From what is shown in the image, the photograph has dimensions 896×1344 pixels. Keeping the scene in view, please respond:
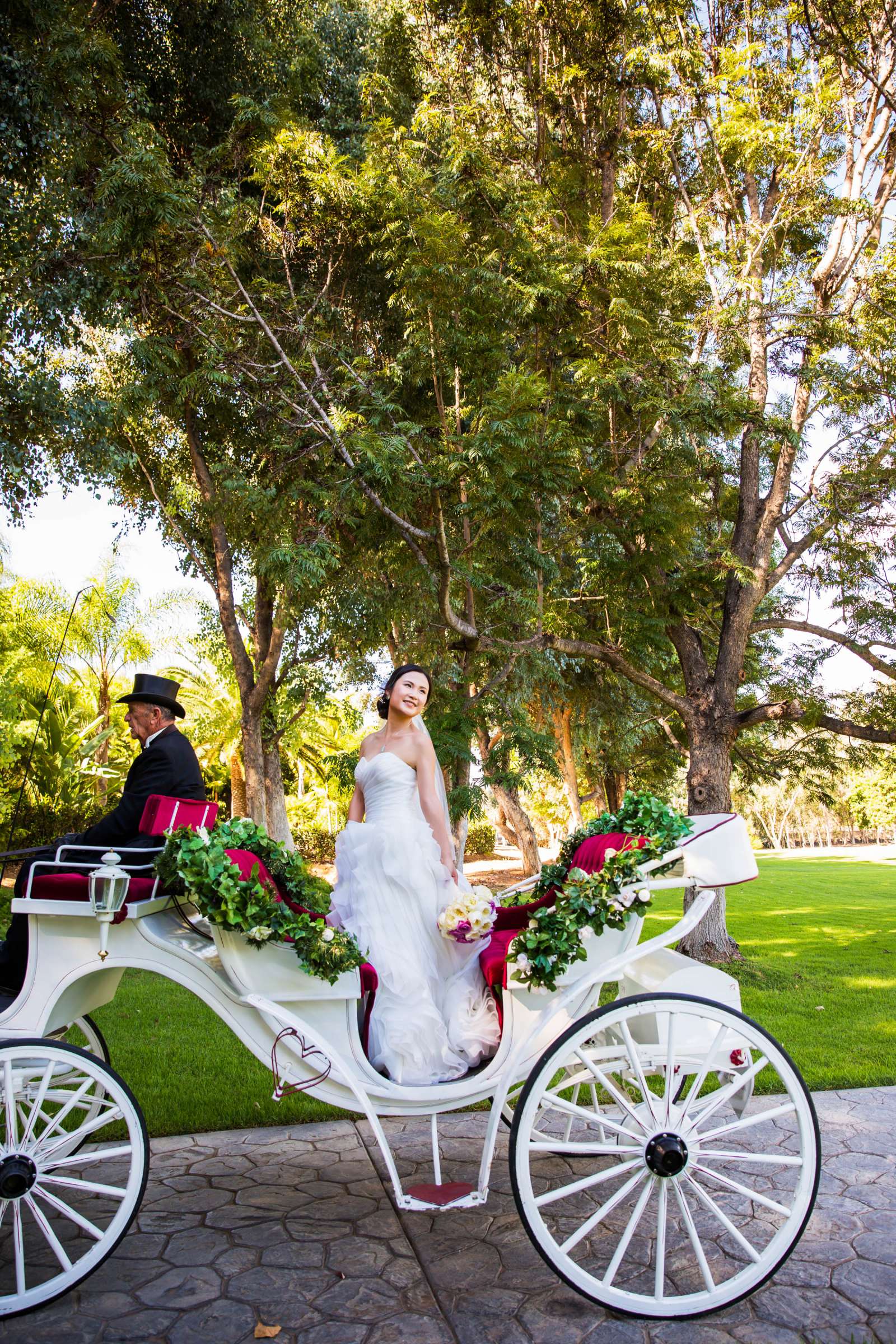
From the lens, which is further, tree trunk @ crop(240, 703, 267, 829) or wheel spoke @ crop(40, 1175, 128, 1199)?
tree trunk @ crop(240, 703, 267, 829)

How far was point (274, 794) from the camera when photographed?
1573 cm

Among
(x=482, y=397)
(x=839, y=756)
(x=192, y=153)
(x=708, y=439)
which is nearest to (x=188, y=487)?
(x=192, y=153)

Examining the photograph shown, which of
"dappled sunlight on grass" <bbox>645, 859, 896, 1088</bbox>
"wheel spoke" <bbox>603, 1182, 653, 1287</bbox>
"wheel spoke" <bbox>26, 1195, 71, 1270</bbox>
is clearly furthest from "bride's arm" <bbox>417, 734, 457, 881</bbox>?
"dappled sunlight on grass" <bbox>645, 859, 896, 1088</bbox>

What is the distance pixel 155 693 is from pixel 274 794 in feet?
40.0

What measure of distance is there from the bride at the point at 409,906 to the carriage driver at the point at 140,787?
78 centimetres

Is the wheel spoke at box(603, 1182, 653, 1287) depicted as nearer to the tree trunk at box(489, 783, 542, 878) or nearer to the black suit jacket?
the black suit jacket

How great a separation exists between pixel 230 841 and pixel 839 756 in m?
9.33

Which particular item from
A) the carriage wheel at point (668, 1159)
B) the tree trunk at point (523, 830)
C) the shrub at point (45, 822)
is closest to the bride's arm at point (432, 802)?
the carriage wheel at point (668, 1159)

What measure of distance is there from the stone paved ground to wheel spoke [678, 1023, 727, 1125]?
0.65m

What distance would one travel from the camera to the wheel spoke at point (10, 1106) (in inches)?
112

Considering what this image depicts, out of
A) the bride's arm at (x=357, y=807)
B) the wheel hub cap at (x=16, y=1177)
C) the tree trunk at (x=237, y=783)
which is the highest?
the tree trunk at (x=237, y=783)

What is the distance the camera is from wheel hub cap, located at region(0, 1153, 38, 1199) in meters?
2.82

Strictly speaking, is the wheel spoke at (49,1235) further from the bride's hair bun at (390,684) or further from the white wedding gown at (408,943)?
the bride's hair bun at (390,684)

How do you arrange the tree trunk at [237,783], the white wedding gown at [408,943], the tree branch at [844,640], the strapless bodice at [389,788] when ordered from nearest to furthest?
1. the white wedding gown at [408,943]
2. the strapless bodice at [389,788]
3. the tree branch at [844,640]
4. the tree trunk at [237,783]
